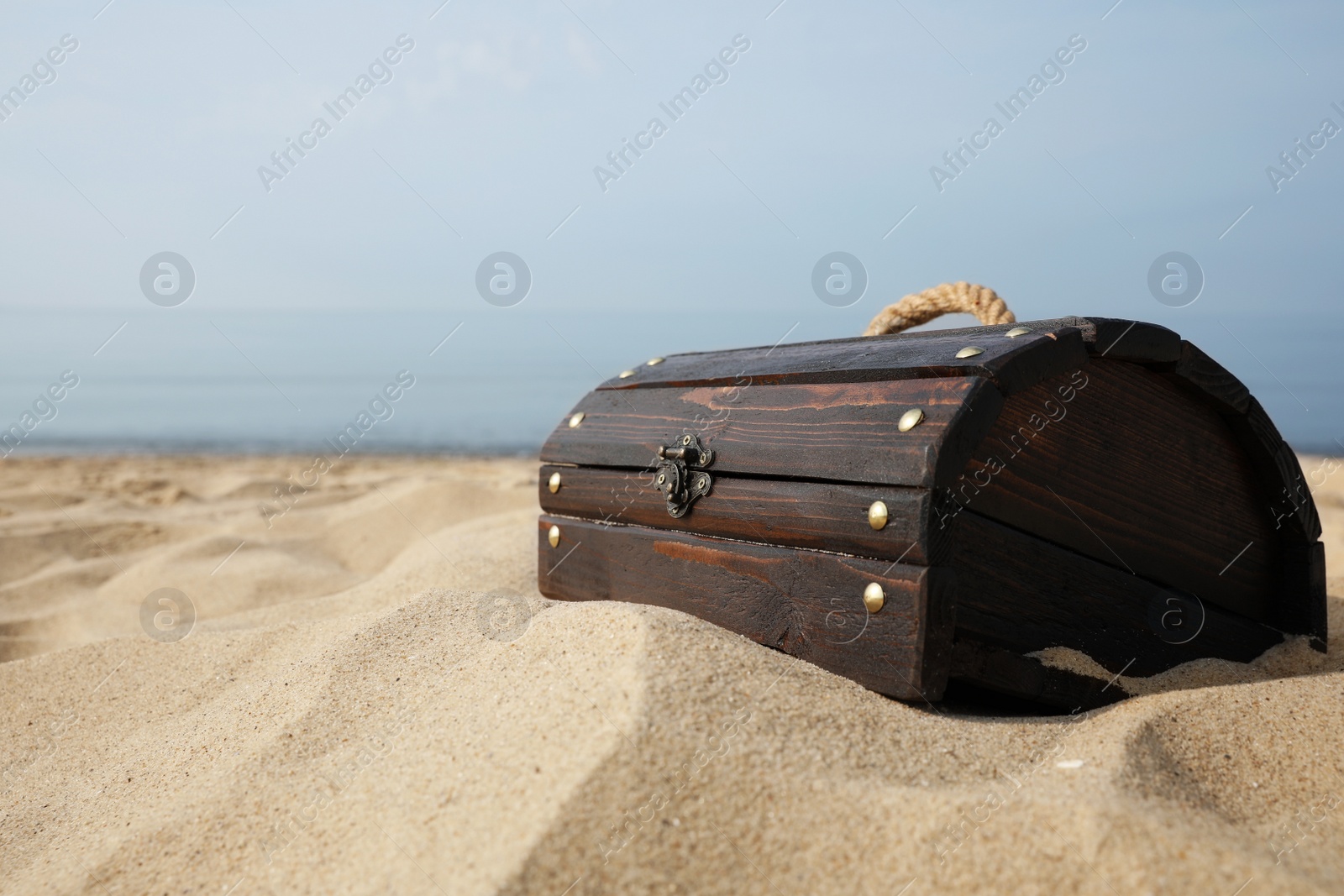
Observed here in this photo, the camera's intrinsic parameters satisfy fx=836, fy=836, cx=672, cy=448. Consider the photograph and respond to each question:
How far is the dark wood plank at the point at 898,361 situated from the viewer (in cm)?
166

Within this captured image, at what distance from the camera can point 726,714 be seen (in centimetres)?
136

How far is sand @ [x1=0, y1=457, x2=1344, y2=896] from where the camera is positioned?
1105mm

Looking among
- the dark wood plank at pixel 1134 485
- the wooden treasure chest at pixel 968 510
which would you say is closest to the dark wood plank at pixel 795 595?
the wooden treasure chest at pixel 968 510

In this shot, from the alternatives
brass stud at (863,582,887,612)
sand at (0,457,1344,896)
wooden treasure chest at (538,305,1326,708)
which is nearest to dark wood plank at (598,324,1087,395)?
wooden treasure chest at (538,305,1326,708)

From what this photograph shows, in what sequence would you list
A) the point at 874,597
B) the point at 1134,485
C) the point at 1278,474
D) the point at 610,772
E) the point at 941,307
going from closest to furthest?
the point at 610,772 → the point at 874,597 → the point at 1134,485 → the point at 1278,474 → the point at 941,307

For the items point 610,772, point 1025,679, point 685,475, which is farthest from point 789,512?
point 610,772

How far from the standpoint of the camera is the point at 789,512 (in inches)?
69.9

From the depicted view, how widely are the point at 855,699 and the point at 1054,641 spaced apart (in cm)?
53

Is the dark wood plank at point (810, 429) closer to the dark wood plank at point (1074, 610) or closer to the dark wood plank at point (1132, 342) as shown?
the dark wood plank at point (1074, 610)

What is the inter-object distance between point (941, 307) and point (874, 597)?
143 cm

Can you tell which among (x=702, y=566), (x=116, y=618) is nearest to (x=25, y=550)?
(x=116, y=618)

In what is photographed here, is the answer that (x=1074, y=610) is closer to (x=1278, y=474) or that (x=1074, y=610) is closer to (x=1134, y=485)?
(x=1134, y=485)

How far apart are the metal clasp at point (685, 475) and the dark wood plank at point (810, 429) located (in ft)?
0.10

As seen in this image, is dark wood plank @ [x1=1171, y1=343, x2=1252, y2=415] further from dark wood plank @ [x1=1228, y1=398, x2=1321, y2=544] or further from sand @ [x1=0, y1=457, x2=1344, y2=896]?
sand @ [x1=0, y1=457, x2=1344, y2=896]
